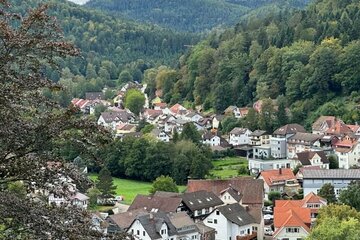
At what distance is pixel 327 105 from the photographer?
54.5m

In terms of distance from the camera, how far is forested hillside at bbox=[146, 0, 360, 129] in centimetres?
5728

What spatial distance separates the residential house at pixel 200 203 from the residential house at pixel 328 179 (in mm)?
5027

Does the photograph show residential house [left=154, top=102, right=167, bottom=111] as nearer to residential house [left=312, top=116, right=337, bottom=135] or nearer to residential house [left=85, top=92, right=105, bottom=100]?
residential house [left=85, top=92, right=105, bottom=100]

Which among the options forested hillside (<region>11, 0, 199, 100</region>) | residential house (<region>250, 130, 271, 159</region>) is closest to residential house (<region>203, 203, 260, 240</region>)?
residential house (<region>250, 130, 271, 159</region>)

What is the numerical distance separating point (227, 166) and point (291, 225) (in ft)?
62.5

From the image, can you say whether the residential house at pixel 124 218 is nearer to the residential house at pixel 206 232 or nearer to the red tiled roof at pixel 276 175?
the residential house at pixel 206 232

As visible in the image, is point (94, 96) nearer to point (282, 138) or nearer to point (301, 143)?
→ point (282, 138)

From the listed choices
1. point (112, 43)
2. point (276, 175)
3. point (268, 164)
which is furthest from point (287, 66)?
point (112, 43)

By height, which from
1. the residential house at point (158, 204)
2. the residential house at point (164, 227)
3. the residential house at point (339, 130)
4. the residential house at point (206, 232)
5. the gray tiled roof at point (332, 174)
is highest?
the residential house at point (164, 227)

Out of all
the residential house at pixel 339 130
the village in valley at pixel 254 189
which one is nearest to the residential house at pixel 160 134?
the village in valley at pixel 254 189

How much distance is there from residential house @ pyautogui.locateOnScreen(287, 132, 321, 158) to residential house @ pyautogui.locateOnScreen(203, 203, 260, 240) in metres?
18.3

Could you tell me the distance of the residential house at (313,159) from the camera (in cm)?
4431

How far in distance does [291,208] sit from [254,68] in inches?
1400

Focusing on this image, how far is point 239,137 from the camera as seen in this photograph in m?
53.9
